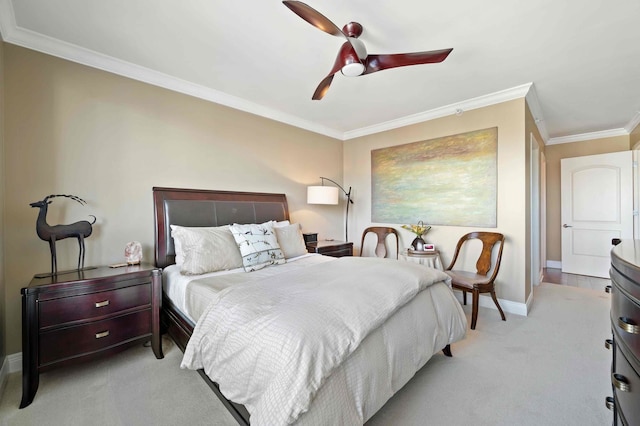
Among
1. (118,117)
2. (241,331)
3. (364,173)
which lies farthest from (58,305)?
(364,173)

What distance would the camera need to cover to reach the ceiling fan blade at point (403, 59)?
6.30 ft

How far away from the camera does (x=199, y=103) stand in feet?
10.2

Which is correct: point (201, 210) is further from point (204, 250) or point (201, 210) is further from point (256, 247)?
point (256, 247)

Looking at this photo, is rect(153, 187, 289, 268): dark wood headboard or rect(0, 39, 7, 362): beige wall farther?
rect(153, 187, 289, 268): dark wood headboard

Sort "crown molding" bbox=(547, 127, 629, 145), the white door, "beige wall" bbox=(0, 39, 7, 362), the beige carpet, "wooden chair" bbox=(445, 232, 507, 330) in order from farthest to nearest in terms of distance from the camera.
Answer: "crown molding" bbox=(547, 127, 629, 145) < the white door < "wooden chair" bbox=(445, 232, 507, 330) < "beige wall" bbox=(0, 39, 7, 362) < the beige carpet

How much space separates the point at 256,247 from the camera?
2623mm

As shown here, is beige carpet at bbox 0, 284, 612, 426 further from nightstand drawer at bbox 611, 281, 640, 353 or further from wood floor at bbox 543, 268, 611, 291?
wood floor at bbox 543, 268, 611, 291

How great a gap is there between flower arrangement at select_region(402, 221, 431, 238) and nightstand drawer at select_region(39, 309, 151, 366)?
10.4 feet

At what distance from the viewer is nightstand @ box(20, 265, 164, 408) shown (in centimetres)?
177

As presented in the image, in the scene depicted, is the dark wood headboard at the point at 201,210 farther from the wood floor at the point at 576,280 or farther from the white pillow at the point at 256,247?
the wood floor at the point at 576,280

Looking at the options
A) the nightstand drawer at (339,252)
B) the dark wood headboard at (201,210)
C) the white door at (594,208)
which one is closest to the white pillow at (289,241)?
the dark wood headboard at (201,210)

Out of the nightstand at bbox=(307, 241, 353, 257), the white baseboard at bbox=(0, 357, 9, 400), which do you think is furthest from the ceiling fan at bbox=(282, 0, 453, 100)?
the white baseboard at bbox=(0, 357, 9, 400)

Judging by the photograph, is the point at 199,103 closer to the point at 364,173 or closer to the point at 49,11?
the point at 49,11

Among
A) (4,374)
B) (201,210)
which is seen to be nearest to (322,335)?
(201,210)
